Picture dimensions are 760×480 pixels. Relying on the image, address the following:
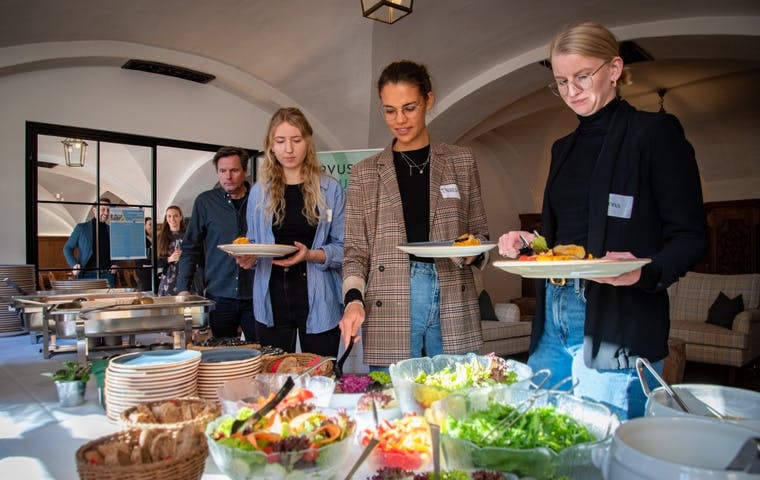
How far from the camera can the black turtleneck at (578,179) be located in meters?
1.27

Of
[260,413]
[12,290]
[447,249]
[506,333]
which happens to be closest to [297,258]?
[447,249]

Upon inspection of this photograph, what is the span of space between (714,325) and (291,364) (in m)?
5.67

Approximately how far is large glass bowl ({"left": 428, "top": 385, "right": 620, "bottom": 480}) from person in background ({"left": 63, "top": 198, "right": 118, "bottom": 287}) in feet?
15.5

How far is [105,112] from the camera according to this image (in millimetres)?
4844

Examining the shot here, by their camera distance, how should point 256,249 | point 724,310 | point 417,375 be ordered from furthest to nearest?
point 724,310, point 256,249, point 417,375

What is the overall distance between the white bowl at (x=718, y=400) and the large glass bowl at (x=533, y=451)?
0.25 feet

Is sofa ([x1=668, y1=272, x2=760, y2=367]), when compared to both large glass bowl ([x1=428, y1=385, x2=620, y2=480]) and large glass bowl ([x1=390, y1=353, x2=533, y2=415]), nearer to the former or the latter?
large glass bowl ([x1=390, y1=353, x2=533, y2=415])

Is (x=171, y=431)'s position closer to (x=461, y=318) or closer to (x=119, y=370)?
(x=119, y=370)

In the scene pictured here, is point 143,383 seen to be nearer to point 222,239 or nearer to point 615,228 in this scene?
point 615,228

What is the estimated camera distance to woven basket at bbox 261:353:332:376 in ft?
4.29

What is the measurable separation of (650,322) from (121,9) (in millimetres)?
4451

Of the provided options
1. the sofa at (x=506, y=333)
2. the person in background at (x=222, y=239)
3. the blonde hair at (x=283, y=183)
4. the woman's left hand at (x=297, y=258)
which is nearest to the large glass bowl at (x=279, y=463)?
the woman's left hand at (x=297, y=258)

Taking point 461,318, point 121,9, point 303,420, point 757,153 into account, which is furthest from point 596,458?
point 757,153

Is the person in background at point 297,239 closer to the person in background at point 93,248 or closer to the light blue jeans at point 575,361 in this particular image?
the light blue jeans at point 575,361
